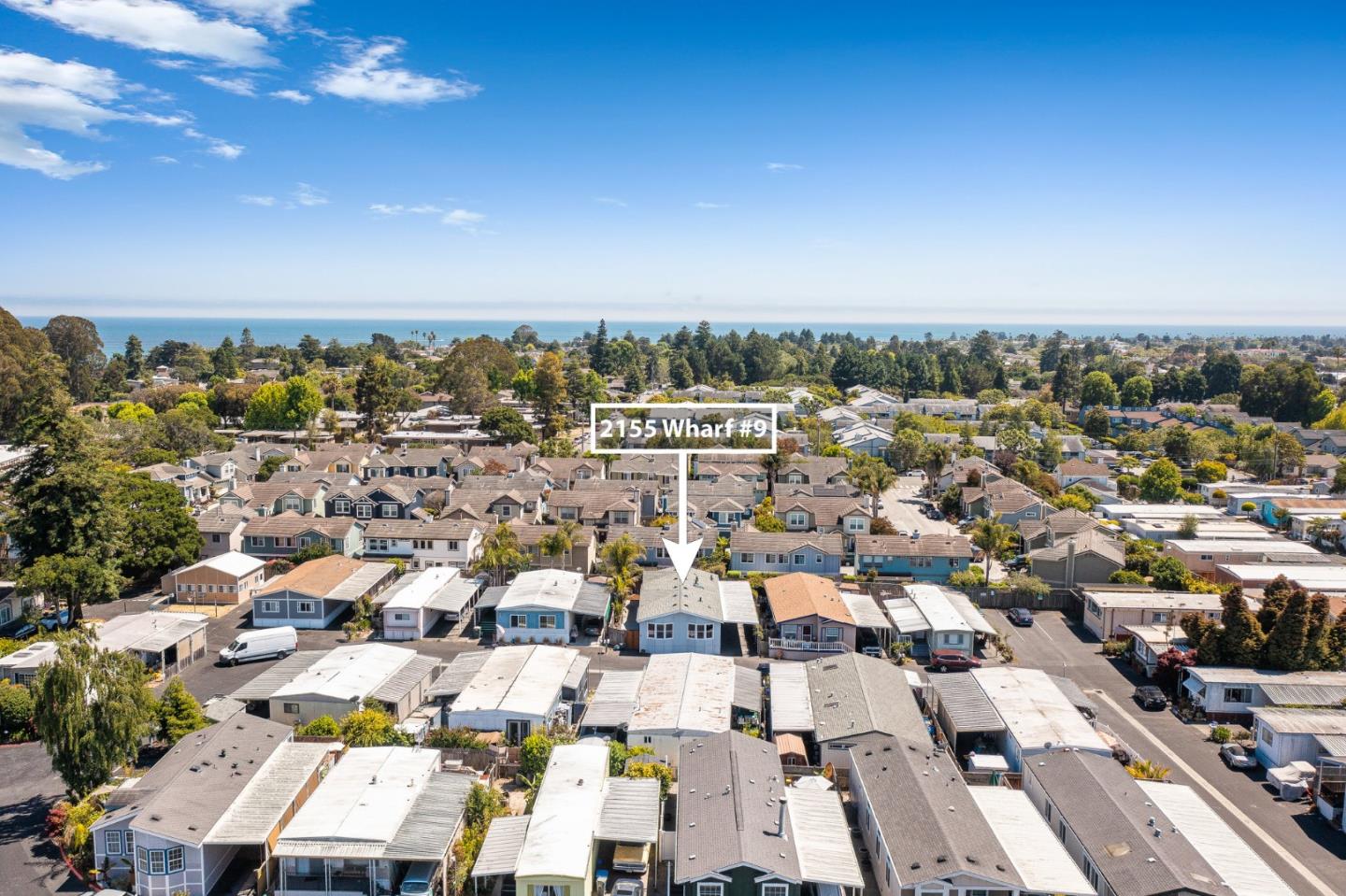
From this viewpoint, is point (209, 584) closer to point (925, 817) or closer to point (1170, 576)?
point (925, 817)

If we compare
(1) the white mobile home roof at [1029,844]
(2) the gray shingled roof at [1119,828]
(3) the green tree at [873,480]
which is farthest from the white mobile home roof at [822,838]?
(3) the green tree at [873,480]

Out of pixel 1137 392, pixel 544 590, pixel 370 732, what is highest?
pixel 1137 392

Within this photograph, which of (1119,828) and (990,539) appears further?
(990,539)

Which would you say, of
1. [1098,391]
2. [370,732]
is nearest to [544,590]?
[370,732]

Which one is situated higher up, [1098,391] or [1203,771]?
[1098,391]

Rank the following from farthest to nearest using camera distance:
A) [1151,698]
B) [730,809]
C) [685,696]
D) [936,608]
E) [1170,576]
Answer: [1170,576]
[936,608]
[1151,698]
[685,696]
[730,809]

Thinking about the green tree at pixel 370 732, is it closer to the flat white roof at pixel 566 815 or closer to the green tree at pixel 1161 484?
the flat white roof at pixel 566 815

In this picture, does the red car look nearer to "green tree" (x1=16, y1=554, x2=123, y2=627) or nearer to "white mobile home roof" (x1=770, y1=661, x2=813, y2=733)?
"white mobile home roof" (x1=770, y1=661, x2=813, y2=733)
